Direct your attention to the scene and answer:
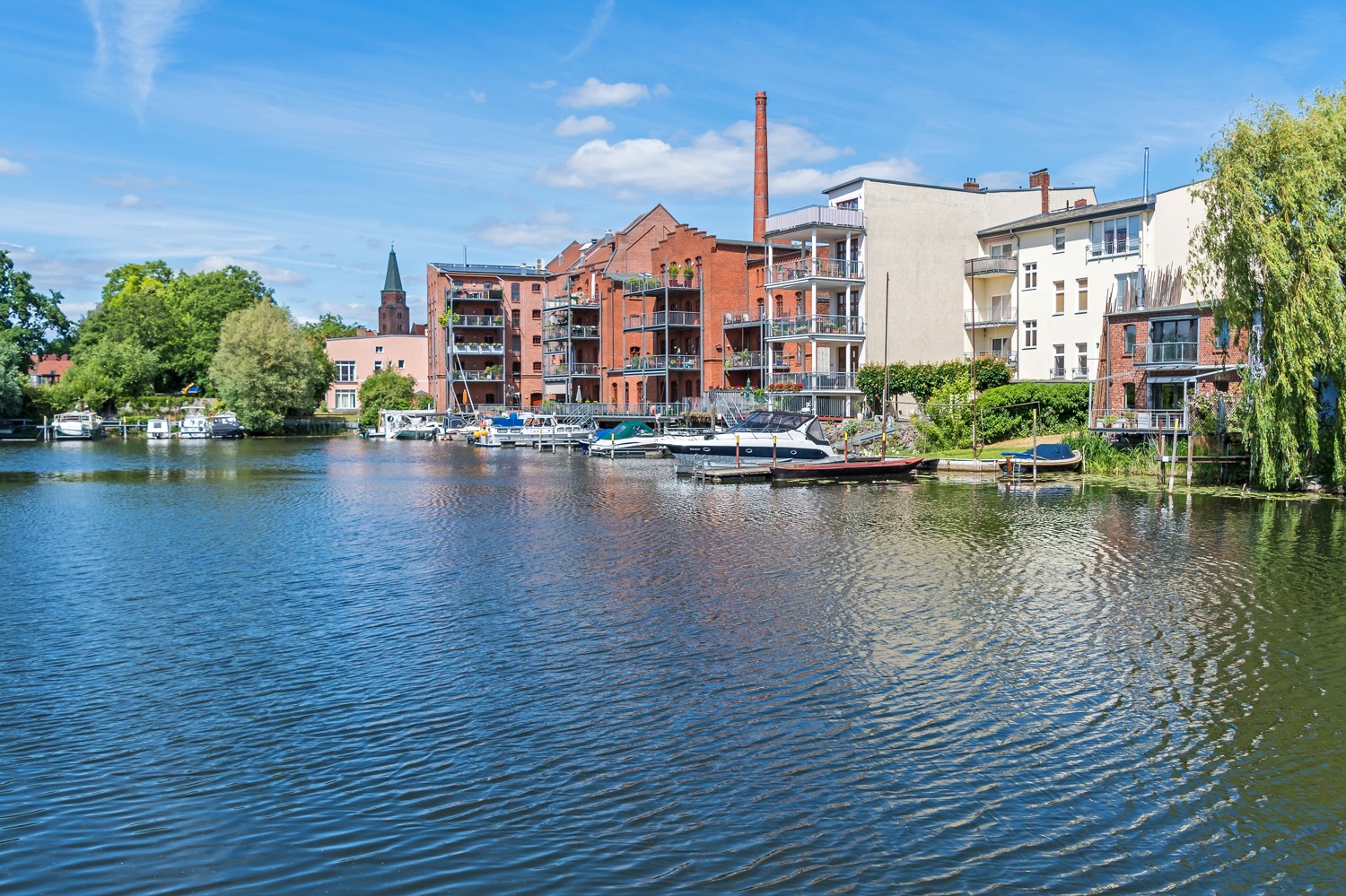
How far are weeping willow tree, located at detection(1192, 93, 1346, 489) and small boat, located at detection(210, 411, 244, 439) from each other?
7545 cm

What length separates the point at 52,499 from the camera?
129 feet

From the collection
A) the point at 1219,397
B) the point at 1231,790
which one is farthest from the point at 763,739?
the point at 1219,397

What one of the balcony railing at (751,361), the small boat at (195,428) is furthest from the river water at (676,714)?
the small boat at (195,428)

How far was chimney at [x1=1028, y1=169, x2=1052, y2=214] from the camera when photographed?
64.8 metres

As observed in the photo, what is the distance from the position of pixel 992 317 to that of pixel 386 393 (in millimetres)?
59385

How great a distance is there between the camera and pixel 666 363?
7244 cm

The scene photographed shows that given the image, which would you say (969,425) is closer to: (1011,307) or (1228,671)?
(1011,307)

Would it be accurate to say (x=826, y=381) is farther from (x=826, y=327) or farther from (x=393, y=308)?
(x=393, y=308)

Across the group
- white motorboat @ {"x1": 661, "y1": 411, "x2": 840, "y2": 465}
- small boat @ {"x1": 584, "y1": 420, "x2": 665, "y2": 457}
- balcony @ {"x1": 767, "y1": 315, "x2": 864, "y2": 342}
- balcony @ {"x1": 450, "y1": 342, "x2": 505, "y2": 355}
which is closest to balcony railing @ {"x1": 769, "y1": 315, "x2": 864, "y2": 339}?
balcony @ {"x1": 767, "y1": 315, "x2": 864, "y2": 342}

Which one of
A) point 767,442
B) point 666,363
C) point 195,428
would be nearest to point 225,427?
point 195,428

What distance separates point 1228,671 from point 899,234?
1991 inches

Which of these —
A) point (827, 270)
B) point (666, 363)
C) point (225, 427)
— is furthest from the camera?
point (225, 427)

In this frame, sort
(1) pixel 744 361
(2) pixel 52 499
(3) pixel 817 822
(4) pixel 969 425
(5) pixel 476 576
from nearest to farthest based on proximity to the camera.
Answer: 1. (3) pixel 817 822
2. (5) pixel 476 576
3. (2) pixel 52 499
4. (4) pixel 969 425
5. (1) pixel 744 361

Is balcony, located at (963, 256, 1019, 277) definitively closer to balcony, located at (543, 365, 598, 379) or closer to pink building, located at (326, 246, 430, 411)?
balcony, located at (543, 365, 598, 379)
